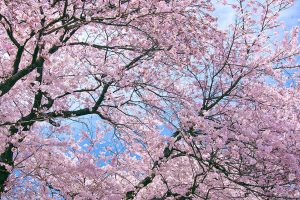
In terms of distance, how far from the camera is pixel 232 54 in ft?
32.9

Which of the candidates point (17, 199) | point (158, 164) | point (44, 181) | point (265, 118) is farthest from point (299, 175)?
point (17, 199)

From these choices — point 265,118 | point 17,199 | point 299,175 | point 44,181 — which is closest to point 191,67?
point 265,118

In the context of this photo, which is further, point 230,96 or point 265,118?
point 230,96

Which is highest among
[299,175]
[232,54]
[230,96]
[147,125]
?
[232,54]

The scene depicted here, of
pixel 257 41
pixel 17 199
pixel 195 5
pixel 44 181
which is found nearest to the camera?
pixel 195 5

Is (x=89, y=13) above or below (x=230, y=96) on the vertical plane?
below

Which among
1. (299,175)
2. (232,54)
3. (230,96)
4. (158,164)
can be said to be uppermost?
(232,54)

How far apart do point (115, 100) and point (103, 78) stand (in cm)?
74

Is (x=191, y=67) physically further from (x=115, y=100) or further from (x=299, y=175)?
(x=299, y=175)

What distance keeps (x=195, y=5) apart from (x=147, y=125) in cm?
339

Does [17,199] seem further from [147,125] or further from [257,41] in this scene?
[257,41]

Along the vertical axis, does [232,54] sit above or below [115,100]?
above

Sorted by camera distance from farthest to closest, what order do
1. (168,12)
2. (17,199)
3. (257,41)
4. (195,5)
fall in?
(17,199), (257,41), (195,5), (168,12)

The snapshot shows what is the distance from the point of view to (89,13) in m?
7.09
